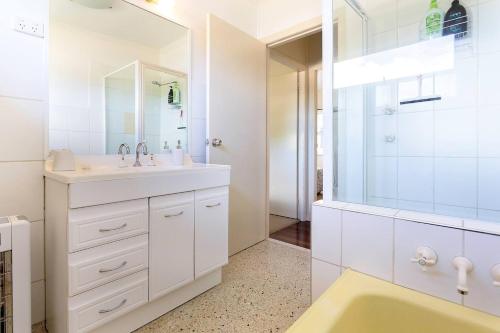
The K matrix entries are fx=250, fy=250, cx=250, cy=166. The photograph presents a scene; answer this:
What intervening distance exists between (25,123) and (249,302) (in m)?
1.61

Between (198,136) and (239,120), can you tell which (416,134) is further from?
(198,136)

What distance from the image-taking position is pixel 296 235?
110 inches

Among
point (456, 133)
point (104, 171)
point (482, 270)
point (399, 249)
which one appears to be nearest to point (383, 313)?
point (399, 249)

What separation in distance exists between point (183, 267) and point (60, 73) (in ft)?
4.36

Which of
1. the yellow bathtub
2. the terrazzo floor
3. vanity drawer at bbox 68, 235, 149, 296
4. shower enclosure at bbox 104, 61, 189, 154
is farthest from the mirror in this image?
the yellow bathtub

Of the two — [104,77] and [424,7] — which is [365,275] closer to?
[424,7]

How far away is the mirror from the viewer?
144 centimetres

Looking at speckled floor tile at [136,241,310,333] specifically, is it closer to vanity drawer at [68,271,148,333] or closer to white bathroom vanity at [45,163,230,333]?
white bathroom vanity at [45,163,230,333]

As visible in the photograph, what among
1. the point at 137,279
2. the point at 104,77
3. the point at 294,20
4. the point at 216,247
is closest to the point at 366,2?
the point at 294,20

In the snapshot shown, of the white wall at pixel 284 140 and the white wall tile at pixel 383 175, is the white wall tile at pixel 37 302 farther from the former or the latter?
the white wall at pixel 284 140

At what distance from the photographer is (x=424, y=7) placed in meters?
1.47

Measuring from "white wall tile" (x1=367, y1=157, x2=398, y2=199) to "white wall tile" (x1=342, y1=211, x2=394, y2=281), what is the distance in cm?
45

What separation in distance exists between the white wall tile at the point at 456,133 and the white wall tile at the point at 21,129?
7.27ft

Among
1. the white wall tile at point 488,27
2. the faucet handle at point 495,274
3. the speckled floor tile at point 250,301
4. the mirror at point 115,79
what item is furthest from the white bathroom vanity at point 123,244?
the white wall tile at point 488,27
